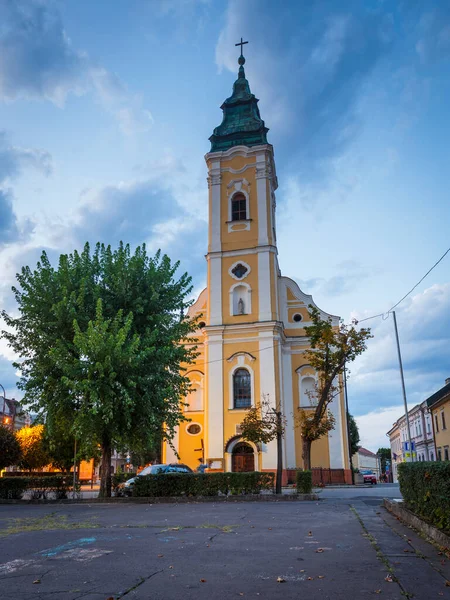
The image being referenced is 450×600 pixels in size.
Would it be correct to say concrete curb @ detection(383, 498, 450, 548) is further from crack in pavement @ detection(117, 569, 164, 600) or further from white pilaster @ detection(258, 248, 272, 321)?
white pilaster @ detection(258, 248, 272, 321)

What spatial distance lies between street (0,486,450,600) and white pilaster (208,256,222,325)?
83.5 feet

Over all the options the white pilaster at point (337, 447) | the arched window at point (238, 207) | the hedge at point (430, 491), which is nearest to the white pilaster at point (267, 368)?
the white pilaster at point (337, 447)

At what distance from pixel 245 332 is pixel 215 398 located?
15.8ft

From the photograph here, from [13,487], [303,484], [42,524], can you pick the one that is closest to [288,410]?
[303,484]

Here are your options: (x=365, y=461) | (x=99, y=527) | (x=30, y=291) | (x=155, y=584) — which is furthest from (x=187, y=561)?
(x=365, y=461)

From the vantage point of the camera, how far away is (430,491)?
9.62 m

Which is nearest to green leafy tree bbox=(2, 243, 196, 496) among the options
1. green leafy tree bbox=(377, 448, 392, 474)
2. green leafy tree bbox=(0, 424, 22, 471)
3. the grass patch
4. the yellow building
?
the grass patch

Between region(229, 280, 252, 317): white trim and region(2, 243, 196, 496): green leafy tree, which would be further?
region(229, 280, 252, 317): white trim

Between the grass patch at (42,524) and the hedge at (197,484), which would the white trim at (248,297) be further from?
the grass patch at (42,524)

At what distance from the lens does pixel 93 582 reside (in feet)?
20.0

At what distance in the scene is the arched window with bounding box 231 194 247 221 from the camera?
39.6 meters

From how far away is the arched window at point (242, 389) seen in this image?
3578 cm

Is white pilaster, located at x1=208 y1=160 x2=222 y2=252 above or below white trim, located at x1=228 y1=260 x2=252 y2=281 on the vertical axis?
above

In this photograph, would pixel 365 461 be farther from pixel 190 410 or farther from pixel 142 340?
pixel 142 340
